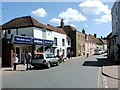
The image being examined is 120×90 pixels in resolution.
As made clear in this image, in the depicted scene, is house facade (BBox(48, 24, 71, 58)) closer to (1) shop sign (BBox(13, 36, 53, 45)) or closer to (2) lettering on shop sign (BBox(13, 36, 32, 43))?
(1) shop sign (BBox(13, 36, 53, 45))

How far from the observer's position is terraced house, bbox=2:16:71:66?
28266 mm

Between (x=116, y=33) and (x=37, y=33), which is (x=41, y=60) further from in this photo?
(x=116, y=33)

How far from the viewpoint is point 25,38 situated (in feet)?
107

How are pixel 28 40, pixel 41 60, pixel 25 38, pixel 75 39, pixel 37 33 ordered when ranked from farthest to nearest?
pixel 75 39 < pixel 37 33 < pixel 28 40 < pixel 25 38 < pixel 41 60

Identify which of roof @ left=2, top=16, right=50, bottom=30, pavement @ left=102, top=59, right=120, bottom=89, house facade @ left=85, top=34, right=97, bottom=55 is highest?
roof @ left=2, top=16, right=50, bottom=30

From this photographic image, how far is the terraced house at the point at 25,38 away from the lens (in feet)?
92.7

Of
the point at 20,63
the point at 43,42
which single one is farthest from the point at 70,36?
the point at 20,63

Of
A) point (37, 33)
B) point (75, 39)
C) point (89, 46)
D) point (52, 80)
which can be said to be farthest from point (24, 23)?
point (89, 46)

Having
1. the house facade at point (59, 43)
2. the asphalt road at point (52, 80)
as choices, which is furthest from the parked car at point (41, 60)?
the house facade at point (59, 43)

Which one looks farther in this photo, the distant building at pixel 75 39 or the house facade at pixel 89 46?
the house facade at pixel 89 46

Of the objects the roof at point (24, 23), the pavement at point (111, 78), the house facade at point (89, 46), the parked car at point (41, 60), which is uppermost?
the roof at point (24, 23)

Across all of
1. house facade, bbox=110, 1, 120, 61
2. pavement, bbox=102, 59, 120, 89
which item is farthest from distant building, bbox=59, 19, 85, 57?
pavement, bbox=102, 59, 120, 89

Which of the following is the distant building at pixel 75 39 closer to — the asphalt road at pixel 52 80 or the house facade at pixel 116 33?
the house facade at pixel 116 33

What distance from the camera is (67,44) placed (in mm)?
59500
